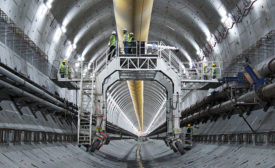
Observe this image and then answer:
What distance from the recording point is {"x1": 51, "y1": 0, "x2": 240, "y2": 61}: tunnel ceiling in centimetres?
2138

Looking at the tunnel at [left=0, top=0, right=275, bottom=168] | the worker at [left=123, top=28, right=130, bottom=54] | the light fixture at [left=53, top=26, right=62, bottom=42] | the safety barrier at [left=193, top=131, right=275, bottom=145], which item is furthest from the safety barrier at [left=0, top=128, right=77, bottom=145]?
the safety barrier at [left=193, top=131, right=275, bottom=145]

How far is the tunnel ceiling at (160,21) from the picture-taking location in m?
21.4

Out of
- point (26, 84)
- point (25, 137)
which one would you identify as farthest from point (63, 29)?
point (25, 137)

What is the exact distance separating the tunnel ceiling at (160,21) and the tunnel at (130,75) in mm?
99

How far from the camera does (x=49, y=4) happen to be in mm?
18625

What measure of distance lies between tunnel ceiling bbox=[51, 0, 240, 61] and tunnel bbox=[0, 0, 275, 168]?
3.9 inches

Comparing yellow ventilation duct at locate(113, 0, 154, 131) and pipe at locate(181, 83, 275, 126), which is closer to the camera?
pipe at locate(181, 83, 275, 126)

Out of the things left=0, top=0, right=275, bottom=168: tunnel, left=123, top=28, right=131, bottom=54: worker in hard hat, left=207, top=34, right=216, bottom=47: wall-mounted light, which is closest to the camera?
left=0, top=0, right=275, bottom=168: tunnel

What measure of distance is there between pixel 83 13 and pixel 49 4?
17.3 feet

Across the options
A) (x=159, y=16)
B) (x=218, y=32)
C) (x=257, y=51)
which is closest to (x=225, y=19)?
(x=218, y=32)

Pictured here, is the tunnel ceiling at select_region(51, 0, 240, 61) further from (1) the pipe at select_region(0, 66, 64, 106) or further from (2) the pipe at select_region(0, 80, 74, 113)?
(2) the pipe at select_region(0, 80, 74, 113)

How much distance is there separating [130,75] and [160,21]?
30.6 ft

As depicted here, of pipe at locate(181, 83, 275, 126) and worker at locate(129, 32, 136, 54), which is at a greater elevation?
worker at locate(129, 32, 136, 54)

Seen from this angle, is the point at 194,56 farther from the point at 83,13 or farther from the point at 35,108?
the point at 35,108
